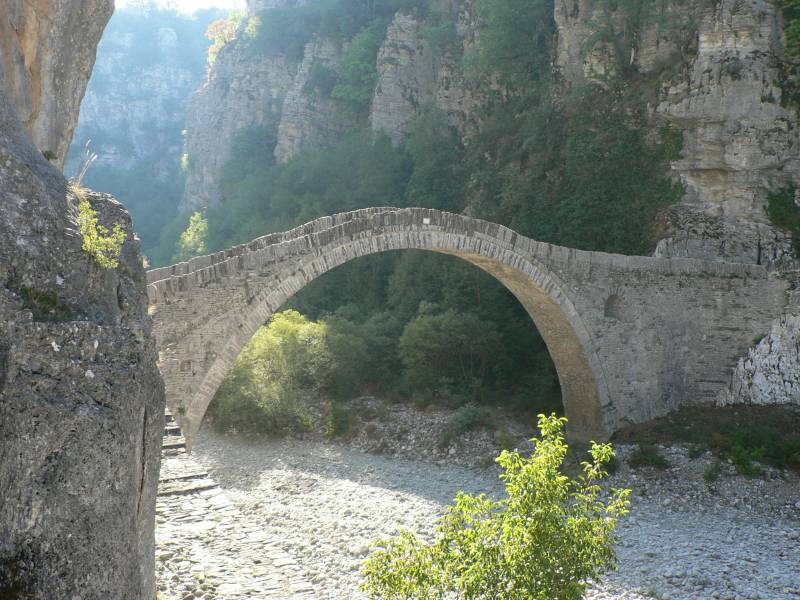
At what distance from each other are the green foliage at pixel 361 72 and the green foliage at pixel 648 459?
2490 cm

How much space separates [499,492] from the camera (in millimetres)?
14883

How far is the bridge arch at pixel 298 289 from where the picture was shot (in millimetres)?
11719

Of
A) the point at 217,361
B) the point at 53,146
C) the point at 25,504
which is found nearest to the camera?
the point at 25,504

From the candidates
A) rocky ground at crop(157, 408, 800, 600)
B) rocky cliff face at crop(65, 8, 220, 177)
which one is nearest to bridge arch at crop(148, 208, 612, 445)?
rocky ground at crop(157, 408, 800, 600)

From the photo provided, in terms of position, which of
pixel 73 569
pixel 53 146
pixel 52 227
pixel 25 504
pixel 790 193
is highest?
pixel 790 193

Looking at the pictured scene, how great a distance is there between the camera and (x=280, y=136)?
1576 inches

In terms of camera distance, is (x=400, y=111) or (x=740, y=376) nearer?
(x=740, y=376)

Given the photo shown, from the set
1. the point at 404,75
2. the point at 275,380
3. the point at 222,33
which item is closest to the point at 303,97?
the point at 404,75

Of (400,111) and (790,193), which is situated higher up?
(400,111)

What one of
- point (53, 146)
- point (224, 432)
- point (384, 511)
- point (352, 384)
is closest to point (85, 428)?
point (53, 146)

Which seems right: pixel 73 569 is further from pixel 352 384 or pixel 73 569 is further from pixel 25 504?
pixel 352 384

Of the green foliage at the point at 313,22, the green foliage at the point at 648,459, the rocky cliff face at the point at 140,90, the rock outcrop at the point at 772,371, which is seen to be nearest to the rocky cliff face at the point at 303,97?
the green foliage at the point at 313,22

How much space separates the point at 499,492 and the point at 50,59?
10509 millimetres

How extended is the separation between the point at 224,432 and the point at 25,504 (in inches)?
648
